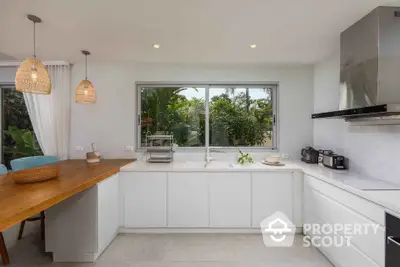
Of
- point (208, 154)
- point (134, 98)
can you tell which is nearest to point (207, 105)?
point (208, 154)

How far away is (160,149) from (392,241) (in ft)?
8.53

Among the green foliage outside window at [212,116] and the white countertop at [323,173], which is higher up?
the green foliage outside window at [212,116]

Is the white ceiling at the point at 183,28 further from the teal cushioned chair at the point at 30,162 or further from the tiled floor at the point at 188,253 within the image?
the tiled floor at the point at 188,253

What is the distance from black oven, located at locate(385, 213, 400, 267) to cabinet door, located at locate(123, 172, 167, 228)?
84.7 inches

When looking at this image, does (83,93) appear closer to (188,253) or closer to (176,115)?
(176,115)

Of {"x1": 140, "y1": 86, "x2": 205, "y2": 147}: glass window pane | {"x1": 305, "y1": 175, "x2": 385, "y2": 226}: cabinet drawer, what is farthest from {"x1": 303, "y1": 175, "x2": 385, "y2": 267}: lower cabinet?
{"x1": 140, "y1": 86, "x2": 205, "y2": 147}: glass window pane

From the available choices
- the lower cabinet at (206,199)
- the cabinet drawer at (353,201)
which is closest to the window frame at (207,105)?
the lower cabinet at (206,199)

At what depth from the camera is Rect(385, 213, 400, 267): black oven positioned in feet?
4.55

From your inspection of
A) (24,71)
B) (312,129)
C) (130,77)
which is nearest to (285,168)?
(312,129)

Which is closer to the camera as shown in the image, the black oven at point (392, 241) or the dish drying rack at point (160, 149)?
the black oven at point (392, 241)

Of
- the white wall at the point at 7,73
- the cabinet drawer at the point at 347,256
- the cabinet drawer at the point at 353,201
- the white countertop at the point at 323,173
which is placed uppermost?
the white wall at the point at 7,73

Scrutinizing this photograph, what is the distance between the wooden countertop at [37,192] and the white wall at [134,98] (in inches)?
41.7

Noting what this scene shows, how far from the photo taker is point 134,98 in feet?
11.2

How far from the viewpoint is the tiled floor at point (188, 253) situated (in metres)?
2.21
